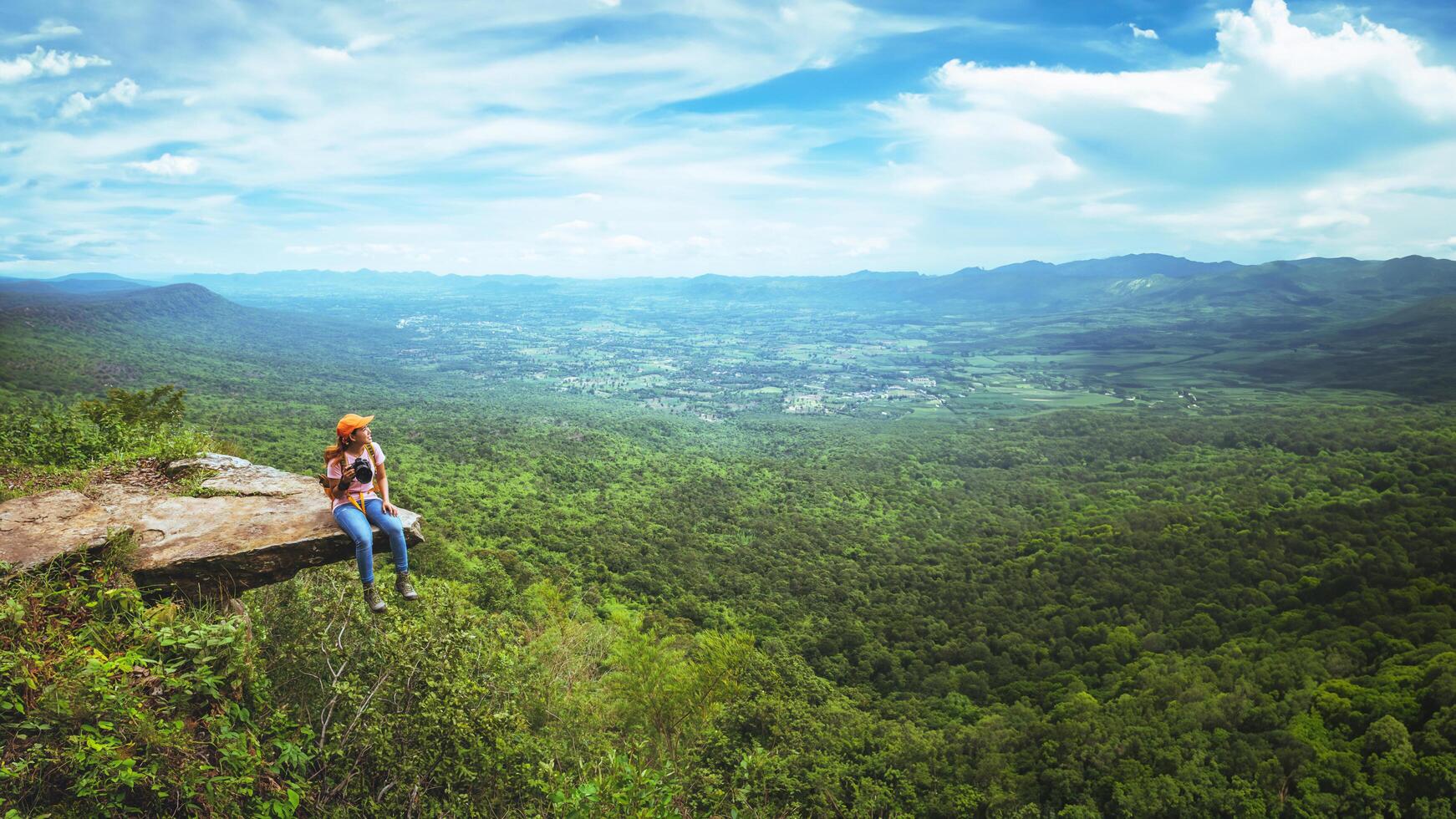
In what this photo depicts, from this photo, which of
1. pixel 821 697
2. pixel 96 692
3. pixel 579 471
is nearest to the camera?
pixel 96 692

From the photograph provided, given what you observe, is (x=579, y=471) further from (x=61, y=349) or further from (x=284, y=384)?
(x=61, y=349)

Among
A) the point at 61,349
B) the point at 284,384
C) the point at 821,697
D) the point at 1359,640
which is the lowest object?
the point at 821,697

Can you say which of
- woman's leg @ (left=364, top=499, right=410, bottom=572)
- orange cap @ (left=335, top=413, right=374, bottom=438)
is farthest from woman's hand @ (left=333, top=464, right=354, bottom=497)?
orange cap @ (left=335, top=413, right=374, bottom=438)

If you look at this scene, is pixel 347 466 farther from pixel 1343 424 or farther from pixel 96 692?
pixel 1343 424

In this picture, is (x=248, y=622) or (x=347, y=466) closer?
(x=248, y=622)

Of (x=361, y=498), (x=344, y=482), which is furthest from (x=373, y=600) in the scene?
(x=344, y=482)

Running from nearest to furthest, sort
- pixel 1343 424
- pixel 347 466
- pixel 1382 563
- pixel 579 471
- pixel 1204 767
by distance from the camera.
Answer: pixel 347 466 < pixel 1204 767 < pixel 1382 563 < pixel 579 471 < pixel 1343 424

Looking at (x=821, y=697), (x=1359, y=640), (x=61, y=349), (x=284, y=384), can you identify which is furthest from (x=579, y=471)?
(x=61, y=349)

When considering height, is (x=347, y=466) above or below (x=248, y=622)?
above
